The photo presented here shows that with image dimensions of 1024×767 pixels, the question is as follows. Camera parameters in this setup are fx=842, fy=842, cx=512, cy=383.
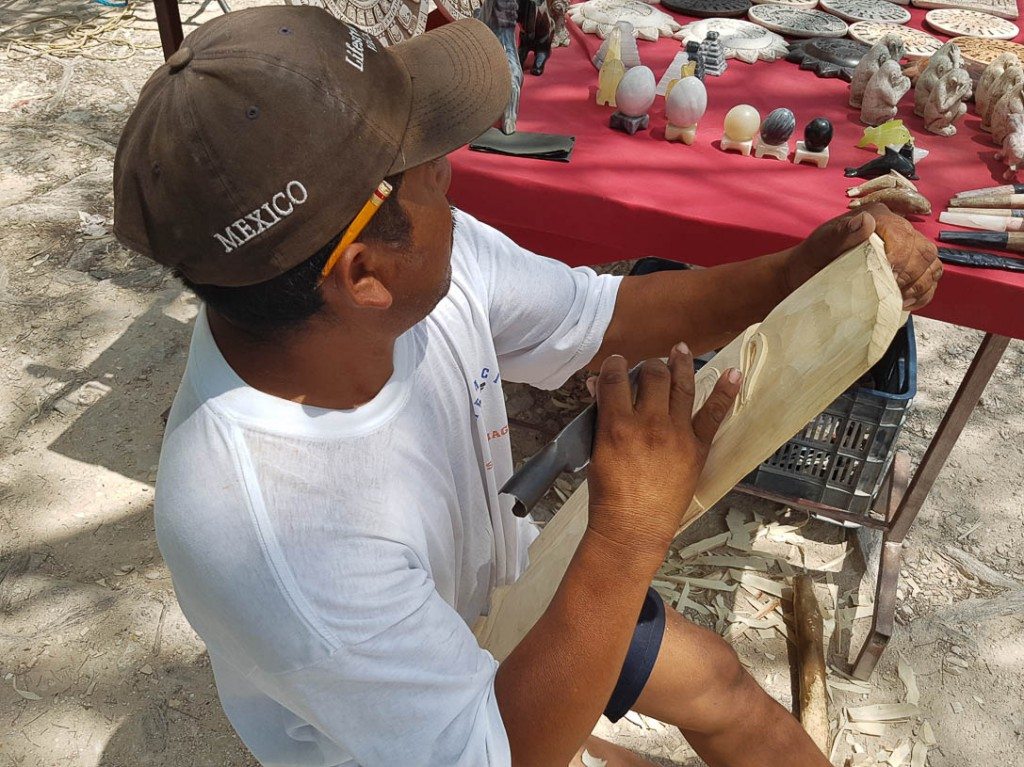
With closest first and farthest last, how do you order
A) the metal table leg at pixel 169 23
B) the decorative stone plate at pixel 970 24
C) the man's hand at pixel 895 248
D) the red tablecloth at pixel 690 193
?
the man's hand at pixel 895 248, the red tablecloth at pixel 690 193, the metal table leg at pixel 169 23, the decorative stone plate at pixel 970 24

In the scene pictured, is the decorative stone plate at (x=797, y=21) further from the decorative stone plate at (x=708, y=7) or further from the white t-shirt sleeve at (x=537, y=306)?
the white t-shirt sleeve at (x=537, y=306)

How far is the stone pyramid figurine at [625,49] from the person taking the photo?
2.49 m

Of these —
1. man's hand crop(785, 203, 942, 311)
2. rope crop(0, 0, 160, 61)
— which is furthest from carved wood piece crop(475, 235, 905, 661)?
rope crop(0, 0, 160, 61)

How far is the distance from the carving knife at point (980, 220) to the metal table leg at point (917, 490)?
10.5 inches

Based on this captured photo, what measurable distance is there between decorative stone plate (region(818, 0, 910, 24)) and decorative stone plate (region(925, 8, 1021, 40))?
0.10 metres

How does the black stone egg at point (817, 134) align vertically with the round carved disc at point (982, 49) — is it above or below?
below

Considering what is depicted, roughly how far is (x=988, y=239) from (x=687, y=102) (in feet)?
2.57

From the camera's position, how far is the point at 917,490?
2301mm

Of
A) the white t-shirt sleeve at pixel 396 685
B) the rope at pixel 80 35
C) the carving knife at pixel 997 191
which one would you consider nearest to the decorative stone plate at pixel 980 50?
the carving knife at pixel 997 191

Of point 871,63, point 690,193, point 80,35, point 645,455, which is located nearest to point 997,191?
point 871,63

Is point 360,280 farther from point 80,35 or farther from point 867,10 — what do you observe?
point 80,35

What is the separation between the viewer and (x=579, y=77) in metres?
2.53

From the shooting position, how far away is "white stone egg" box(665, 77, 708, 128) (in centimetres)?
215

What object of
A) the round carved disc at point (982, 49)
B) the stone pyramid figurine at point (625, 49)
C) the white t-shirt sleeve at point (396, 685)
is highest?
the round carved disc at point (982, 49)
